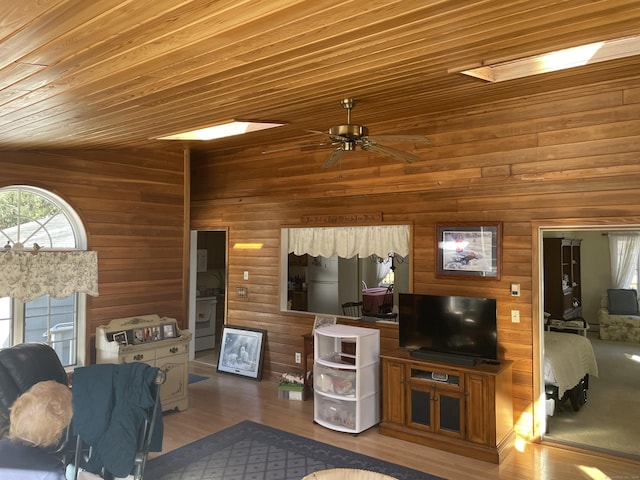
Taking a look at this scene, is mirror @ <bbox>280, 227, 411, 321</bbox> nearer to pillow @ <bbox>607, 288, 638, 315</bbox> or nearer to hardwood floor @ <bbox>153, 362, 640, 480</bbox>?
hardwood floor @ <bbox>153, 362, 640, 480</bbox>

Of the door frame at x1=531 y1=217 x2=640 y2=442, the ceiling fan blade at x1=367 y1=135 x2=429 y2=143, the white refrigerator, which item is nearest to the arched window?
the ceiling fan blade at x1=367 y1=135 x2=429 y2=143

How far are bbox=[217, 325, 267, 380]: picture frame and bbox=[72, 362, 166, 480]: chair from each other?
3.38 metres

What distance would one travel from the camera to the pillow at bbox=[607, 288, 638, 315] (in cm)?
928

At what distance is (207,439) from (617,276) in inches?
329

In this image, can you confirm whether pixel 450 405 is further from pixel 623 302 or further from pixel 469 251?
pixel 623 302

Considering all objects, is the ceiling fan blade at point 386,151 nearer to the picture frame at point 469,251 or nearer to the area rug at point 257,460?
the picture frame at point 469,251

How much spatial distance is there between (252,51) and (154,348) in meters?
3.86

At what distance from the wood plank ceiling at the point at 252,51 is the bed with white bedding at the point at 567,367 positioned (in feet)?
8.84

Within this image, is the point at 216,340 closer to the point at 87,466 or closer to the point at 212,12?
the point at 87,466

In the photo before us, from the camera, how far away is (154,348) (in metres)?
5.36

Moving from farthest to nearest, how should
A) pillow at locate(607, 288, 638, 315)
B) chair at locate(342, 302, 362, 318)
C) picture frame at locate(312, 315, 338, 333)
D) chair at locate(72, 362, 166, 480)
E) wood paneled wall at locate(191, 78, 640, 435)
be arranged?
pillow at locate(607, 288, 638, 315), chair at locate(342, 302, 362, 318), picture frame at locate(312, 315, 338, 333), wood paneled wall at locate(191, 78, 640, 435), chair at locate(72, 362, 166, 480)

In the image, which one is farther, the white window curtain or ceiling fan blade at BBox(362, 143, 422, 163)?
the white window curtain

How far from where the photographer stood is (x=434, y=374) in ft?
15.2

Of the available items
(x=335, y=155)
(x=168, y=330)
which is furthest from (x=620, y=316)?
(x=168, y=330)
